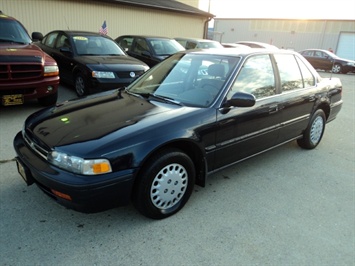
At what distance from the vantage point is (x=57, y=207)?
2.96 meters

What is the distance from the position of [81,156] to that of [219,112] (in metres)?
1.46

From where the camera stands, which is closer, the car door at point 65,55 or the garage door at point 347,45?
the car door at point 65,55

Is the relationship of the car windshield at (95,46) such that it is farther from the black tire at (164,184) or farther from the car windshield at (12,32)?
the black tire at (164,184)

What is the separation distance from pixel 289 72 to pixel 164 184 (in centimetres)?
252

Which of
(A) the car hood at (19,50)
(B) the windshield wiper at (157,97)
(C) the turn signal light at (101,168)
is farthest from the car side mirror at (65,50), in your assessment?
(C) the turn signal light at (101,168)

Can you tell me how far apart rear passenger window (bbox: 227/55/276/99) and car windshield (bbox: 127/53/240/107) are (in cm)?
15

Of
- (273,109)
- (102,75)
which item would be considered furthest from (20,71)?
(273,109)

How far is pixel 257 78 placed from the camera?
3674 millimetres

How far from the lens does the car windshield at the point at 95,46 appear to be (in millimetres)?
7555

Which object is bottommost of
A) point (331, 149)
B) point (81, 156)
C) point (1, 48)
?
point (331, 149)

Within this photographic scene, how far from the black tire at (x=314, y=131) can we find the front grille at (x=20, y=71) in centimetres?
477

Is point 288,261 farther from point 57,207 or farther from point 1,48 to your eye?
point 1,48

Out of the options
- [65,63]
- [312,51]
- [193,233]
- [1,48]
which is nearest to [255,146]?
[193,233]

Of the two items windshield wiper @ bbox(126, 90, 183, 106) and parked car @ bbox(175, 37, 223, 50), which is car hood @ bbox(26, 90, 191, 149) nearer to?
windshield wiper @ bbox(126, 90, 183, 106)
